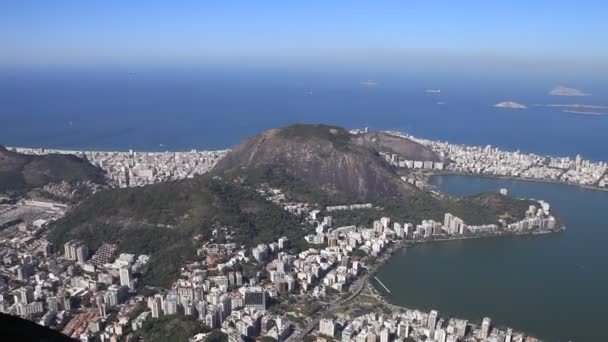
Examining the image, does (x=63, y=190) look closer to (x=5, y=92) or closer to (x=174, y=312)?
(x=174, y=312)

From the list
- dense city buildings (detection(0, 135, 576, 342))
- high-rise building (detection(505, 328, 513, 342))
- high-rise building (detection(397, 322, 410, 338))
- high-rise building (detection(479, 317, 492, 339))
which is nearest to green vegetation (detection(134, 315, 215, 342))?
dense city buildings (detection(0, 135, 576, 342))

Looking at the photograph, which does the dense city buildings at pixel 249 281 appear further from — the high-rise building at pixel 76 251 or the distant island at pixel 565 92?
the distant island at pixel 565 92

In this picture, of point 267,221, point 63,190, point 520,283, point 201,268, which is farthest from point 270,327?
point 63,190

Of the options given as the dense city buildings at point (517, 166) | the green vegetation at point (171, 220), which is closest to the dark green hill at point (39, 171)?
the green vegetation at point (171, 220)

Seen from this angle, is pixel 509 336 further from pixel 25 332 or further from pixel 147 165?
pixel 147 165

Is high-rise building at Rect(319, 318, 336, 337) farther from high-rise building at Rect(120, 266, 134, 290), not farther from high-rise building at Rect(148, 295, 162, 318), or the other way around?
high-rise building at Rect(120, 266, 134, 290)

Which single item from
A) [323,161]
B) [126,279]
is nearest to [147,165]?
[323,161]
